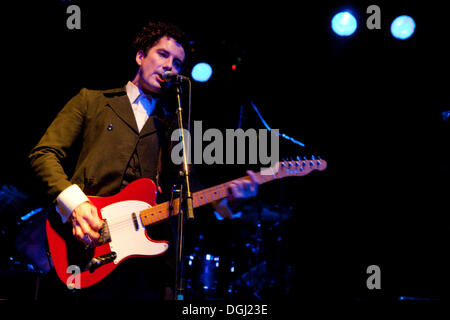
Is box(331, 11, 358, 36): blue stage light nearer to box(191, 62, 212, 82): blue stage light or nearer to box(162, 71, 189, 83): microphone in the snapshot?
box(191, 62, 212, 82): blue stage light

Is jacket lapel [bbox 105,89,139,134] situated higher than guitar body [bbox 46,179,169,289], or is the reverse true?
jacket lapel [bbox 105,89,139,134]

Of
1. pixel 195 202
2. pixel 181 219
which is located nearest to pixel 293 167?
pixel 195 202

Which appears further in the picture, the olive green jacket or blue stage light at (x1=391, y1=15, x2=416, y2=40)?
blue stage light at (x1=391, y1=15, x2=416, y2=40)

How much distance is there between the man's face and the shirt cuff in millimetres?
1099

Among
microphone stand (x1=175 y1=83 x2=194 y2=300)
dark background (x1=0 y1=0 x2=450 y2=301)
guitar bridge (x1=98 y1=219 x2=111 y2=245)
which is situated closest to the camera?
microphone stand (x1=175 y1=83 x2=194 y2=300)

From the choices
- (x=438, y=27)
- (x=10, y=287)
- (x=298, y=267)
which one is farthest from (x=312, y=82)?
(x=10, y=287)

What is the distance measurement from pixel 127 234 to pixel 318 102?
4.70 m

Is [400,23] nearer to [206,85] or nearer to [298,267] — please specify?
[206,85]

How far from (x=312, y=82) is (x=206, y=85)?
185cm

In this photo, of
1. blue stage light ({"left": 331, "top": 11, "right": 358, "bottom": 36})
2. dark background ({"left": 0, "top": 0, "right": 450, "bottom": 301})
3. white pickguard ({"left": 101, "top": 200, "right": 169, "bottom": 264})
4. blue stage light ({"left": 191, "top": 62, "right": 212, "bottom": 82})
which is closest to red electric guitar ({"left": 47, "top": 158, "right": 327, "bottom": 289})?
white pickguard ({"left": 101, "top": 200, "right": 169, "bottom": 264})

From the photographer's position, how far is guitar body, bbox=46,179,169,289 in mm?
2180

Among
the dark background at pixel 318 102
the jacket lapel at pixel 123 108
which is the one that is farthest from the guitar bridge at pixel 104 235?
the dark background at pixel 318 102

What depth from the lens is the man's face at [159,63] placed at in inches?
114

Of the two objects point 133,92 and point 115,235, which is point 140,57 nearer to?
point 133,92
